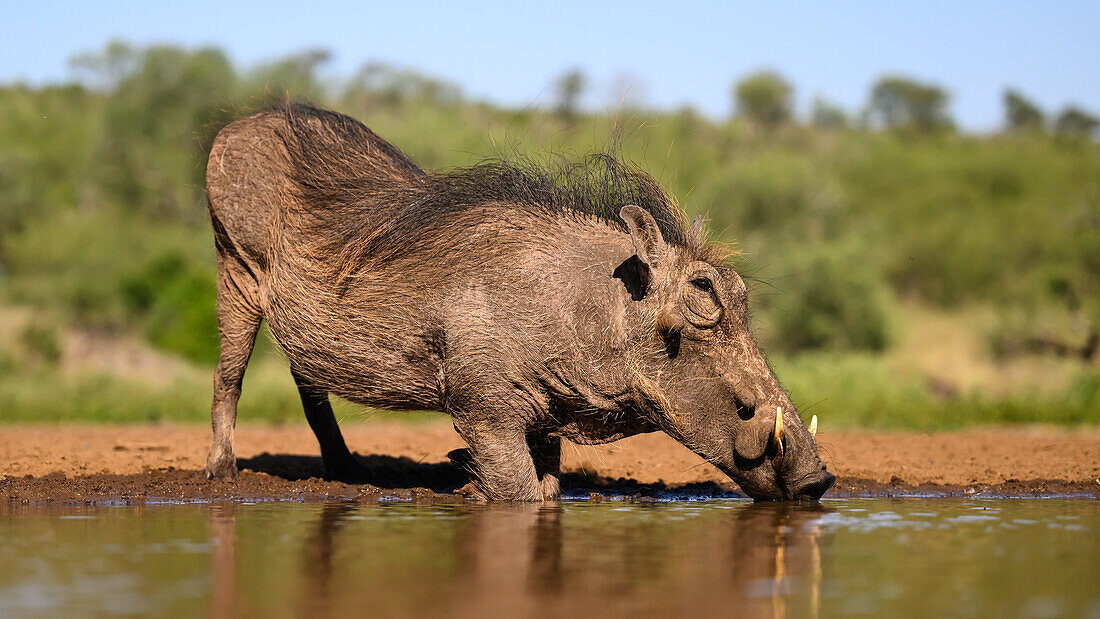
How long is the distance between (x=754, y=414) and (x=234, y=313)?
139 inches

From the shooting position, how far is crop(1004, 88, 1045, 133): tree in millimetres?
59406

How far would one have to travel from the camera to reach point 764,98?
4575 cm

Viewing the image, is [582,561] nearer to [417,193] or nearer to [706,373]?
[706,373]

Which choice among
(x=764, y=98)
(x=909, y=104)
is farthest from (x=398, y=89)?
(x=909, y=104)

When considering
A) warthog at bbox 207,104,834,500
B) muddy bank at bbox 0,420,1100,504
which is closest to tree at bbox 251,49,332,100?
muddy bank at bbox 0,420,1100,504

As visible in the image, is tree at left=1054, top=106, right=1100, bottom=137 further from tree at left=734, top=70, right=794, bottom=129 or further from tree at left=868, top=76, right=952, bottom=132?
tree at left=734, top=70, right=794, bottom=129

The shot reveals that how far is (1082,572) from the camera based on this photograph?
4.43m

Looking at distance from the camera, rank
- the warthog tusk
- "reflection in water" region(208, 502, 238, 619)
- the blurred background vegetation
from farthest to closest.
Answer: the blurred background vegetation, the warthog tusk, "reflection in water" region(208, 502, 238, 619)

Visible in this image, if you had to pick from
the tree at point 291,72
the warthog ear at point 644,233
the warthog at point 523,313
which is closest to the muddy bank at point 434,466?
the warthog at point 523,313

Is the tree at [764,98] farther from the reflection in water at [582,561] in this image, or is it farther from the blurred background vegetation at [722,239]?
the reflection in water at [582,561]

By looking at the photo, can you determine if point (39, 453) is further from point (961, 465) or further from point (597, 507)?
point (961, 465)

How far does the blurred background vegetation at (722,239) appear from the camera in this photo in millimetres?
13336

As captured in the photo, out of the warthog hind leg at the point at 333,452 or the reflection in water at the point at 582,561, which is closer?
the reflection in water at the point at 582,561

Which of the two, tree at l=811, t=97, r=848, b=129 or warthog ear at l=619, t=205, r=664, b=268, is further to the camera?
tree at l=811, t=97, r=848, b=129
